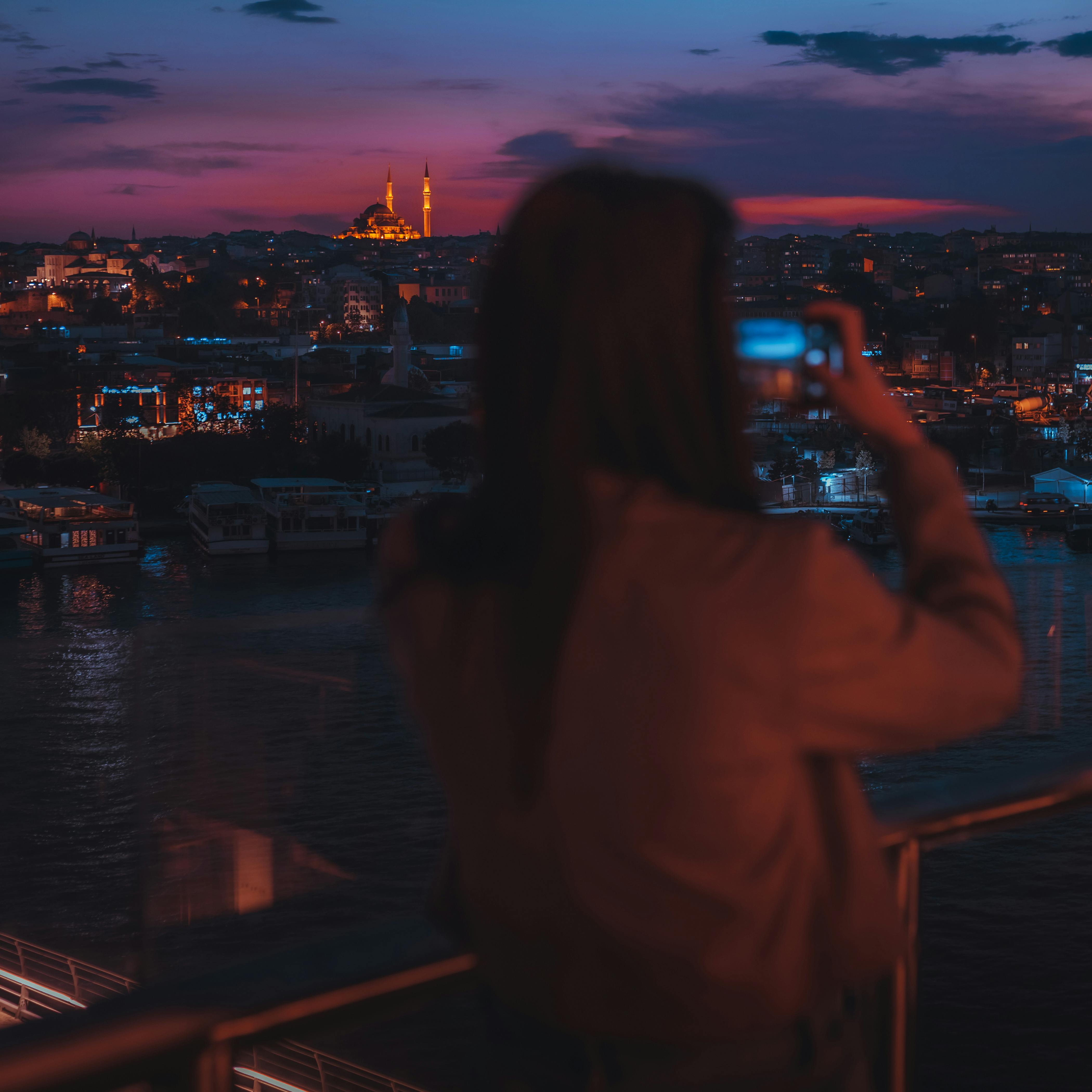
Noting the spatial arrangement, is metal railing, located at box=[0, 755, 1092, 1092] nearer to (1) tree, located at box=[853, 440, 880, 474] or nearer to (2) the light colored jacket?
(2) the light colored jacket

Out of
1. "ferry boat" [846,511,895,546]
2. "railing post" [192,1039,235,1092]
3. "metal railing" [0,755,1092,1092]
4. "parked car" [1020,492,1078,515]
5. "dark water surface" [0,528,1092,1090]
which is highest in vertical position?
"metal railing" [0,755,1092,1092]

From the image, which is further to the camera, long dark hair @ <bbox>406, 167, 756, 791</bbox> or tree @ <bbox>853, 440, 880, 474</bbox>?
tree @ <bbox>853, 440, 880, 474</bbox>

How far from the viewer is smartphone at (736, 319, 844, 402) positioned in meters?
0.28

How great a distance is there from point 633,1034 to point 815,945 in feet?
0.13

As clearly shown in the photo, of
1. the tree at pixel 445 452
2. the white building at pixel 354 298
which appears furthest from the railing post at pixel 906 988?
the white building at pixel 354 298

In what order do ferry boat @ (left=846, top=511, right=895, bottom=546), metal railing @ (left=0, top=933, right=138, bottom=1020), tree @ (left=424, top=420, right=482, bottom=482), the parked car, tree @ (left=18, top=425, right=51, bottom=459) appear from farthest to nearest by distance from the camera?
tree @ (left=18, top=425, right=51, bottom=459)
tree @ (left=424, top=420, right=482, bottom=482)
the parked car
ferry boat @ (left=846, top=511, right=895, bottom=546)
metal railing @ (left=0, top=933, right=138, bottom=1020)

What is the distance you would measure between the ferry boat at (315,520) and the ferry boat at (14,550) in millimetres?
1977

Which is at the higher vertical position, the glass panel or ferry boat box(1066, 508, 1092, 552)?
ferry boat box(1066, 508, 1092, 552)

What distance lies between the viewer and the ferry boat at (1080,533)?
12.0 meters

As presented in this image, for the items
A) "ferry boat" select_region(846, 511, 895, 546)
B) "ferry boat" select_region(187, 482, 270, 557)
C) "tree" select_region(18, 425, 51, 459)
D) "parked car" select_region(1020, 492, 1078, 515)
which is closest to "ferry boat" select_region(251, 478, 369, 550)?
"ferry boat" select_region(187, 482, 270, 557)

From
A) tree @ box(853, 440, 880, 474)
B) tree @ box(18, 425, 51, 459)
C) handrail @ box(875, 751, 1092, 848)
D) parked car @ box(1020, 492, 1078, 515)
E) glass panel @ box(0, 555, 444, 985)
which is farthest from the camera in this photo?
tree @ box(853, 440, 880, 474)

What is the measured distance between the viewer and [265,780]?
712cm

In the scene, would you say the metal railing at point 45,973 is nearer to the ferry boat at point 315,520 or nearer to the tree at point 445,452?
the ferry boat at point 315,520

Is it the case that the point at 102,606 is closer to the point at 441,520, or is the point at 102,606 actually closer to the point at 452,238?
the point at 441,520
